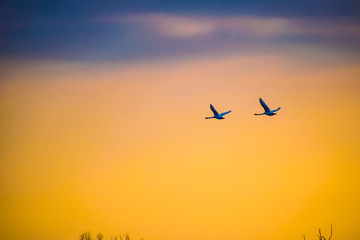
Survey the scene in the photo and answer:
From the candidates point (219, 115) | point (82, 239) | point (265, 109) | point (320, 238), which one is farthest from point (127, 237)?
point (320, 238)

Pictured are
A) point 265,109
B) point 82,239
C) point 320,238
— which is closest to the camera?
point 320,238

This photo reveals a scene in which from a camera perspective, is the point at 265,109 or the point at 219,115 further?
the point at 219,115

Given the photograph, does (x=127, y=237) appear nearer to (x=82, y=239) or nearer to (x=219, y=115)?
(x=82, y=239)

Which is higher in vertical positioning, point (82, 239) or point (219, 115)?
point (219, 115)

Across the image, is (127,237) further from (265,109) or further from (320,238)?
(320,238)

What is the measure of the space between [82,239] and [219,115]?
43.1m

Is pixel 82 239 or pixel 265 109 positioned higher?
pixel 265 109

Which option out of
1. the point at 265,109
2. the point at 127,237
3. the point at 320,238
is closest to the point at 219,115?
the point at 265,109

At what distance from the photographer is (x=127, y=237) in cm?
12925

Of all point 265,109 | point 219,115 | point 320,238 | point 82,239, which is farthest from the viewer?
point 82,239

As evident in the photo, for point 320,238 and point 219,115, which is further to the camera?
point 219,115

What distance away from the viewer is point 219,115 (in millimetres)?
98312

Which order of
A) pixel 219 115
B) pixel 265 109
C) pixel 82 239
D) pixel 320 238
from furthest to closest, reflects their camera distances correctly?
pixel 82 239 < pixel 219 115 < pixel 265 109 < pixel 320 238

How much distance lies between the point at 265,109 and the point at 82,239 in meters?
51.6
